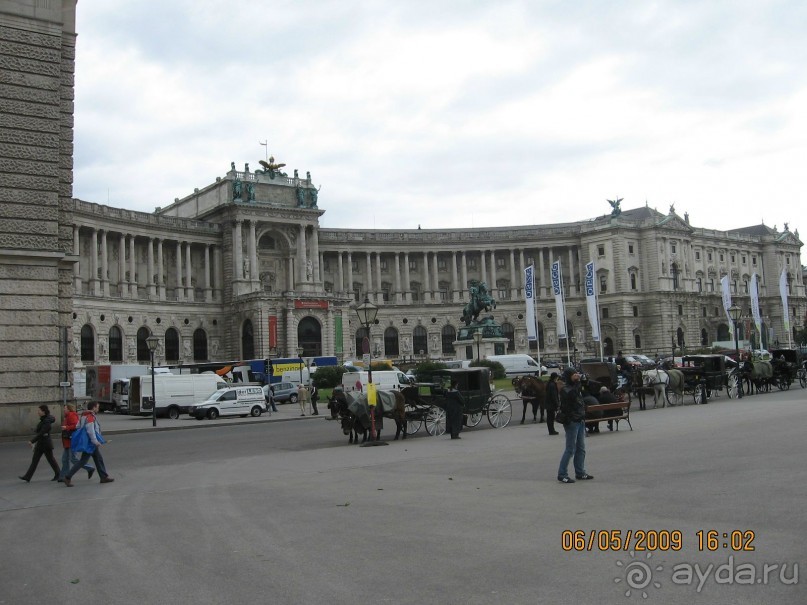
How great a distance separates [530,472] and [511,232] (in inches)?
3767

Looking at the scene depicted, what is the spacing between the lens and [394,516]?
12.4m

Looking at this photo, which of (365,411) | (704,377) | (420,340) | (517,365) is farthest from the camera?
(420,340)

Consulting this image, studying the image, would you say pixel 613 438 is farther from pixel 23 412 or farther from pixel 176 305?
pixel 176 305

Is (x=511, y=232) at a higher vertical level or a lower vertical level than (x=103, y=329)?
higher

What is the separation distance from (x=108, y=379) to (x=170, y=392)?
12067 mm

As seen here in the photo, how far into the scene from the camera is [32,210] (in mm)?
30812

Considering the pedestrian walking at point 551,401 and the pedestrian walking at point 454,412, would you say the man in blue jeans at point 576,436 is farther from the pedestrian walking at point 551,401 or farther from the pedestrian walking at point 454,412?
the pedestrian walking at point 454,412

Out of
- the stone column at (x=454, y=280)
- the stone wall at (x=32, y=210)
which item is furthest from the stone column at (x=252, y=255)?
the stone wall at (x=32, y=210)

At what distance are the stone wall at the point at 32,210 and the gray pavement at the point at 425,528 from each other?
38.5ft

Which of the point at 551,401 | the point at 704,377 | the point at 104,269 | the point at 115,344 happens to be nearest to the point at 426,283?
the point at 115,344

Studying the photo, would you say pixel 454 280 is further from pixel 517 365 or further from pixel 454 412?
pixel 454 412

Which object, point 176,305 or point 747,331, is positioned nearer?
point 176,305

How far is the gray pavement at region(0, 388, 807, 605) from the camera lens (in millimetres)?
8461

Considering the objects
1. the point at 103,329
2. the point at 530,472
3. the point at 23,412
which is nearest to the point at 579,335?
the point at 103,329
